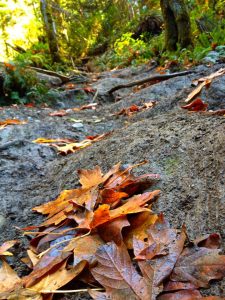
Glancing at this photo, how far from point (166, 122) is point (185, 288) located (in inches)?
57.7

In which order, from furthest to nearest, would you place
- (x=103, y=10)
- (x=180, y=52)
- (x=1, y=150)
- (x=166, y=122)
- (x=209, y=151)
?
1. (x=103, y=10)
2. (x=180, y=52)
3. (x=1, y=150)
4. (x=166, y=122)
5. (x=209, y=151)

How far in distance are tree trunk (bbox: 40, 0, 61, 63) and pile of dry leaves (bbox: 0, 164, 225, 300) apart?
11568 millimetres

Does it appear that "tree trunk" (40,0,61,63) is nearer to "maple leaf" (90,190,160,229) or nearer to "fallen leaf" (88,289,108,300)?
"maple leaf" (90,190,160,229)

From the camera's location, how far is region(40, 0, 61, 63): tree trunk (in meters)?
11.5

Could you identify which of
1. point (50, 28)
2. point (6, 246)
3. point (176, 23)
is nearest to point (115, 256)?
point (6, 246)

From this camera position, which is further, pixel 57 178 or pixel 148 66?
pixel 148 66

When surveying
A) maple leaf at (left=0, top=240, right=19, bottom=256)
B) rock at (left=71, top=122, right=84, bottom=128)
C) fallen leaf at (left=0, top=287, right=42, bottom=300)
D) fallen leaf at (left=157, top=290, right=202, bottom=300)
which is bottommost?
rock at (left=71, top=122, right=84, bottom=128)

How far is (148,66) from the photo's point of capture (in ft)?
30.4

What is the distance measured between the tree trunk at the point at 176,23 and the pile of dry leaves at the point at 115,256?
7013mm

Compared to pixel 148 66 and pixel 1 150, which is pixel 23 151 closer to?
pixel 1 150

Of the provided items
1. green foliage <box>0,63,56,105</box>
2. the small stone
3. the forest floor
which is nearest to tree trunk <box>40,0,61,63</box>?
green foliage <box>0,63,56,105</box>

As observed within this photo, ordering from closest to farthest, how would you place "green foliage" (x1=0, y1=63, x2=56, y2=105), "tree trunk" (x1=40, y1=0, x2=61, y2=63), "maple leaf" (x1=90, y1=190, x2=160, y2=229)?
"maple leaf" (x1=90, y1=190, x2=160, y2=229)
"green foliage" (x1=0, y1=63, x2=56, y2=105)
"tree trunk" (x1=40, y1=0, x2=61, y2=63)

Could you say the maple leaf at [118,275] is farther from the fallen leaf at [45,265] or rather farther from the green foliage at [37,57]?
the green foliage at [37,57]

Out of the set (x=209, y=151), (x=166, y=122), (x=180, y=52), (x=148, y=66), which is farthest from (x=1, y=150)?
(x=148, y=66)
